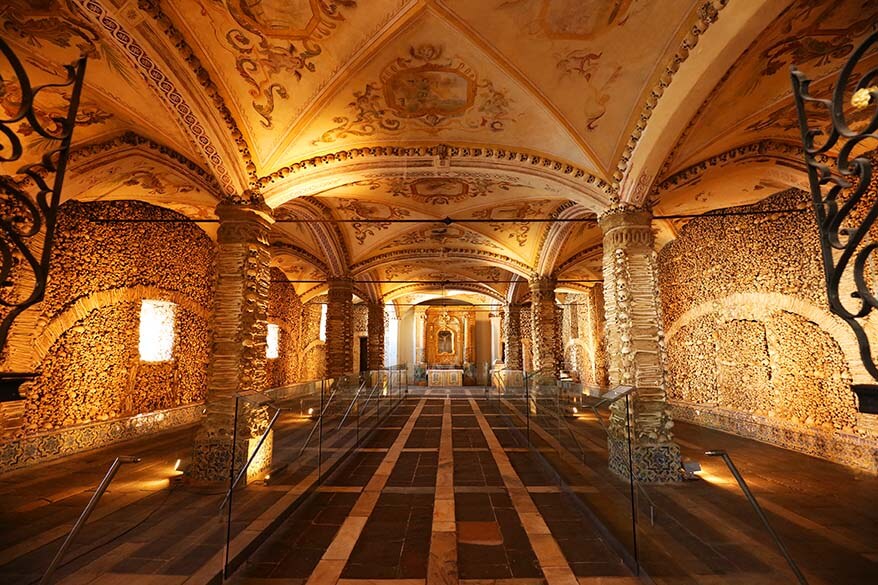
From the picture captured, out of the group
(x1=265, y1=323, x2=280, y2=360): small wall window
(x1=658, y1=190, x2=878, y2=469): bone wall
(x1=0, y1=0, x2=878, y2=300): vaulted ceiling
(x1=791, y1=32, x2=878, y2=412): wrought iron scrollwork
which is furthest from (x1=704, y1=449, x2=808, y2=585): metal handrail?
(x1=265, y1=323, x2=280, y2=360): small wall window

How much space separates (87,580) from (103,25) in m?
4.96

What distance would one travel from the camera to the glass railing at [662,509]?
318 centimetres

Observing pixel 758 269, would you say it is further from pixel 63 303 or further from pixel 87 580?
pixel 63 303

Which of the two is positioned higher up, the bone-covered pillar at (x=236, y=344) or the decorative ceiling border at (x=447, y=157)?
the decorative ceiling border at (x=447, y=157)

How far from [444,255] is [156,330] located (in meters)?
7.52

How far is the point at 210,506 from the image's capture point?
4.46 metres

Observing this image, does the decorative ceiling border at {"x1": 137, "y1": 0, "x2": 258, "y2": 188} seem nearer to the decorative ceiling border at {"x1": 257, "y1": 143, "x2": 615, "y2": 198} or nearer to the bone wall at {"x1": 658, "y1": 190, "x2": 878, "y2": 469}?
the decorative ceiling border at {"x1": 257, "y1": 143, "x2": 615, "y2": 198}

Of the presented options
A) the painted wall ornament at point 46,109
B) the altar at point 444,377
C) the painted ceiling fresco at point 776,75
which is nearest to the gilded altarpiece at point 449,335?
the altar at point 444,377

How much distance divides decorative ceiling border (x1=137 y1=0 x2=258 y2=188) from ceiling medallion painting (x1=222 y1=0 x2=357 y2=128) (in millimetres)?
387

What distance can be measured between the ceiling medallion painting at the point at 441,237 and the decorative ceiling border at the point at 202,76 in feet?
18.0

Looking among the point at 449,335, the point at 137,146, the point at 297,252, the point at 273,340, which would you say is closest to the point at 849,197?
the point at 137,146

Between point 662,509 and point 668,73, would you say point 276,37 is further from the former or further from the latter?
point 662,509

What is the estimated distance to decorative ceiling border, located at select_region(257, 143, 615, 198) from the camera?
20.1ft

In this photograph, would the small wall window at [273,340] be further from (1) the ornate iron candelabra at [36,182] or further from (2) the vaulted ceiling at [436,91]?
(1) the ornate iron candelabra at [36,182]
